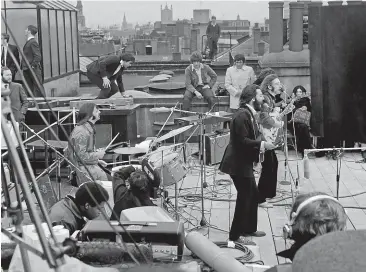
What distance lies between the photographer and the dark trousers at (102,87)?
39.5 ft

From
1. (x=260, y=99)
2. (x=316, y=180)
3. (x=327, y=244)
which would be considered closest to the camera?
(x=327, y=244)

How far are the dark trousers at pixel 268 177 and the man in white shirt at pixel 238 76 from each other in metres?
3.28

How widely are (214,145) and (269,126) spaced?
8.26 feet

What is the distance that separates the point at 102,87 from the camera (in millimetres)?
12094

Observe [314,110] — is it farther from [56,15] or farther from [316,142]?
[56,15]

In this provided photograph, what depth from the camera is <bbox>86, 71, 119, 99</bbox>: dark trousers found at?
12031mm

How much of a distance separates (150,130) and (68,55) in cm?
535

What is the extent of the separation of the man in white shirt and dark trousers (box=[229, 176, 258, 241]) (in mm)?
5013

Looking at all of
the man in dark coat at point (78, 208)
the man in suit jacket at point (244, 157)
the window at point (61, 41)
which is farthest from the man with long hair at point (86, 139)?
the window at point (61, 41)

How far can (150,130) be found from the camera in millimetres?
13375

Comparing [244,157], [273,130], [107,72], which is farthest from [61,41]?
[244,157]

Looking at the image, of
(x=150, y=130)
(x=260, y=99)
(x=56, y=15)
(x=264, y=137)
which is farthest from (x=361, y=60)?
(x=56, y=15)

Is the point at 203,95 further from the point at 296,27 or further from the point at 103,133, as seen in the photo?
the point at 296,27

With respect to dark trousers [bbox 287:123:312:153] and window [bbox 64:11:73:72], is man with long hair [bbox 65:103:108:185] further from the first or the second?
window [bbox 64:11:73:72]
